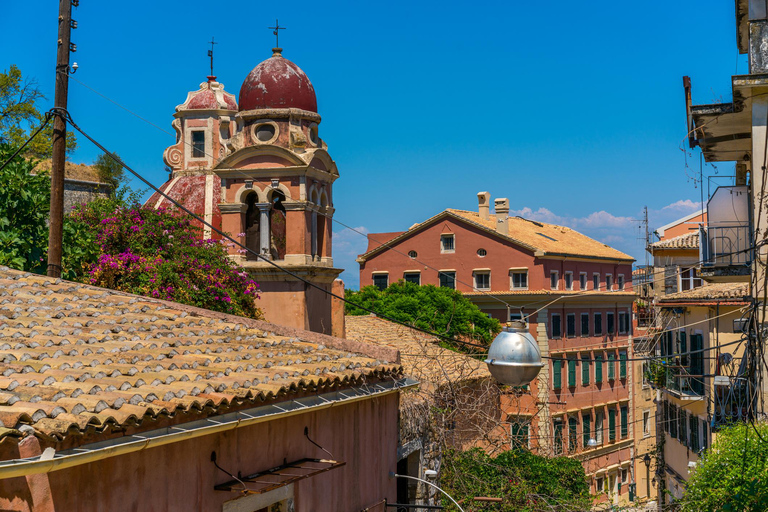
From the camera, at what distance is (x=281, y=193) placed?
21.9 metres

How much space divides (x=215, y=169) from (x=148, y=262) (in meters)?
5.46

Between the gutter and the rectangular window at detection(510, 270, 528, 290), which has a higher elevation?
the rectangular window at detection(510, 270, 528, 290)

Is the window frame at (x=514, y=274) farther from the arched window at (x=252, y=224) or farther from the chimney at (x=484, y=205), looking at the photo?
the arched window at (x=252, y=224)

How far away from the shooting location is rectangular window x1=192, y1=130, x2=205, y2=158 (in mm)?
29719

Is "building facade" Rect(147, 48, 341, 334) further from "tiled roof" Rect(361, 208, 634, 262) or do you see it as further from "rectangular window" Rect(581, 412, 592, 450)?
"rectangular window" Rect(581, 412, 592, 450)

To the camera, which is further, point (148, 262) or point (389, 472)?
point (148, 262)

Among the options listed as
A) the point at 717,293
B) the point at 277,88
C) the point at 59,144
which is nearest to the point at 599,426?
the point at 717,293

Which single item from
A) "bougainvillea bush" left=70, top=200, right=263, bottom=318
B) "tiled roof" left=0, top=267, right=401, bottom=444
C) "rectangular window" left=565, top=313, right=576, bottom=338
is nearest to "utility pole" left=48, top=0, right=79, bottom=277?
"tiled roof" left=0, top=267, right=401, bottom=444

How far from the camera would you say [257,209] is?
2266cm

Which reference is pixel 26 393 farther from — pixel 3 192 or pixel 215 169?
pixel 215 169

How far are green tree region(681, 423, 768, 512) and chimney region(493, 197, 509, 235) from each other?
3151cm

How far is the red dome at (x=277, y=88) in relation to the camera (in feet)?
72.0

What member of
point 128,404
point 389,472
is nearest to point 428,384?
point 389,472

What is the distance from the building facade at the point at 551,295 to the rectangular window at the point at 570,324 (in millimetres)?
54
